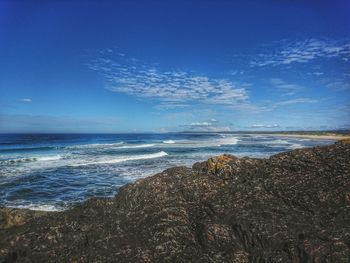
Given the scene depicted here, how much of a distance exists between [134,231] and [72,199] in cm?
971

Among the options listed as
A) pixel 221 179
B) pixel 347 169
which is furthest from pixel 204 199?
pixel 347 169

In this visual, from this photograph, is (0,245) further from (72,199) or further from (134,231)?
(72,199)

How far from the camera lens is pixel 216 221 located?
440cm

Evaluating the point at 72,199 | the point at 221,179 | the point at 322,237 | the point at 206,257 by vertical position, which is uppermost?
the point at 221,179

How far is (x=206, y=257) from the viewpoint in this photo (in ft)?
12.7

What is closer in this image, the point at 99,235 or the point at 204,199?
the point at 99,235

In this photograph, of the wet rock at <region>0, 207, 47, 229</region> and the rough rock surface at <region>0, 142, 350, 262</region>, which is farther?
the wet rock at <region>0, 207, 47, 229</region>

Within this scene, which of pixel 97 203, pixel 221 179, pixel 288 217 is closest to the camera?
pixel 288 217

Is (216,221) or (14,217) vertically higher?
(216,221)

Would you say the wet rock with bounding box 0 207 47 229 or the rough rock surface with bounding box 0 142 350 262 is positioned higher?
the rough rock surface with bounding box 0 142 350 262

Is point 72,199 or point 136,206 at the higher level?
point 136,206

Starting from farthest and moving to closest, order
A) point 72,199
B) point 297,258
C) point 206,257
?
point 72,199
point 206,257
point 297,258

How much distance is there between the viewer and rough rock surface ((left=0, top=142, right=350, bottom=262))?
388 cm

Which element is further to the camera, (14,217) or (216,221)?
(14,217)
